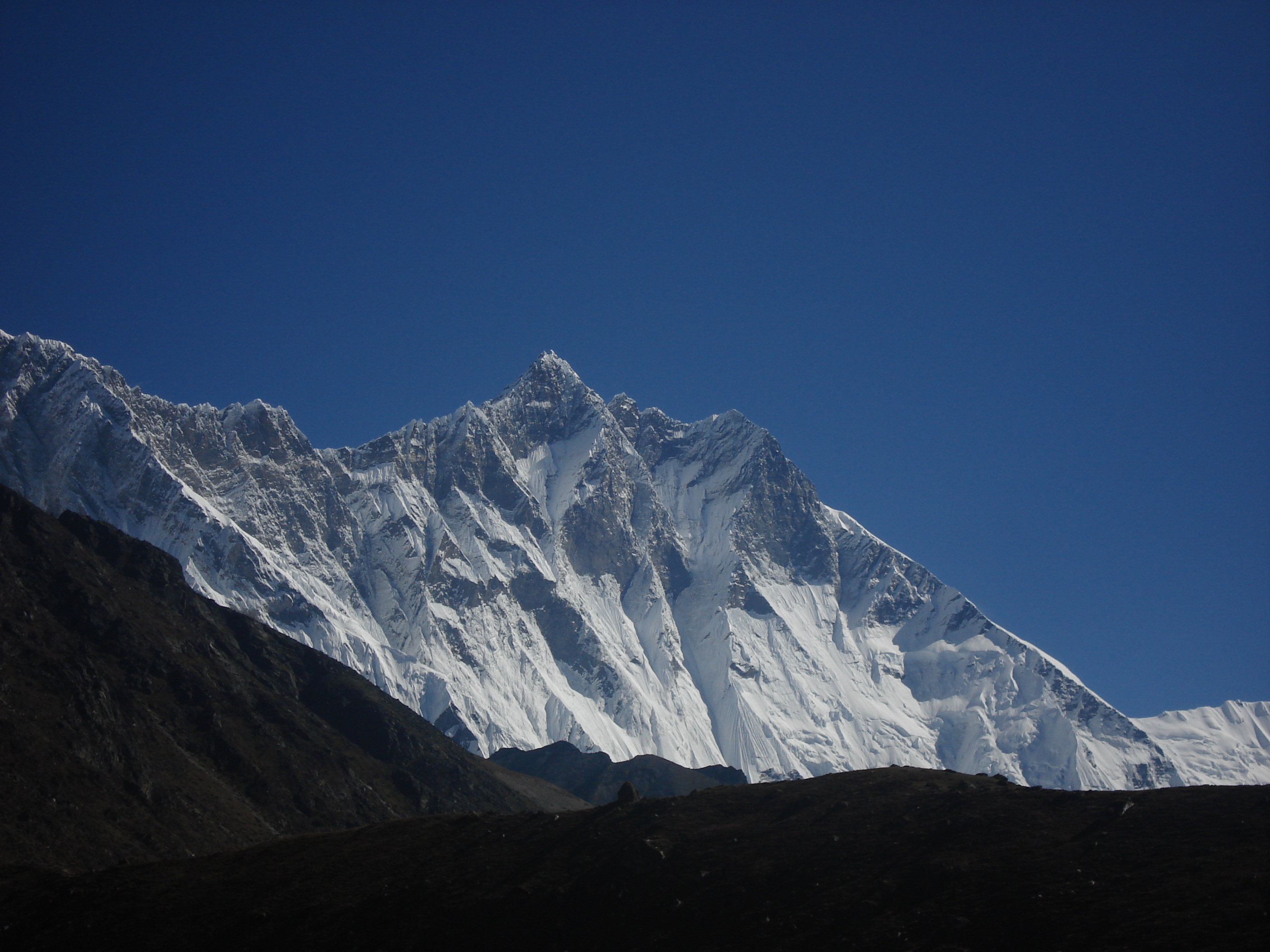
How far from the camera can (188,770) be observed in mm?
157500

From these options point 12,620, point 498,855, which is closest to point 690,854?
point 498,855

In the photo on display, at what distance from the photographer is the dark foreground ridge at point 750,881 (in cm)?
6588

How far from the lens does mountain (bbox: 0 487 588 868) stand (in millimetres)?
132125

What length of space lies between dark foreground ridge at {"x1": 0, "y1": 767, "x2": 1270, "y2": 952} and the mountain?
137 ft

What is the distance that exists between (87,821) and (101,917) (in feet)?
170

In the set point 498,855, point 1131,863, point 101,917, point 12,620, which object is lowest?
point 101,917

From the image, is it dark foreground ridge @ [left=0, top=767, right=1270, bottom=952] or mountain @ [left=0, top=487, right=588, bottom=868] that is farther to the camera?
mountain @ [left=0, top=487, right=588, bottom=868]

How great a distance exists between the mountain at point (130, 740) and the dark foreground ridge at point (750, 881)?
41.9 metres

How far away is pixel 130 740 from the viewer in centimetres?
15412

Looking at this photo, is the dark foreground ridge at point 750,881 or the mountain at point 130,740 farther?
the mountain at point 130,740

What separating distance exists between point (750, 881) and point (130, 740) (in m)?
108

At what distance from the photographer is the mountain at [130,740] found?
132125 millimetres

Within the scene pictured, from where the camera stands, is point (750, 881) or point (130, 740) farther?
point (130, 740)

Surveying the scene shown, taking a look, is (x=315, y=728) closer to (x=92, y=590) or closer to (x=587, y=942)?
(x=92, y=590)
